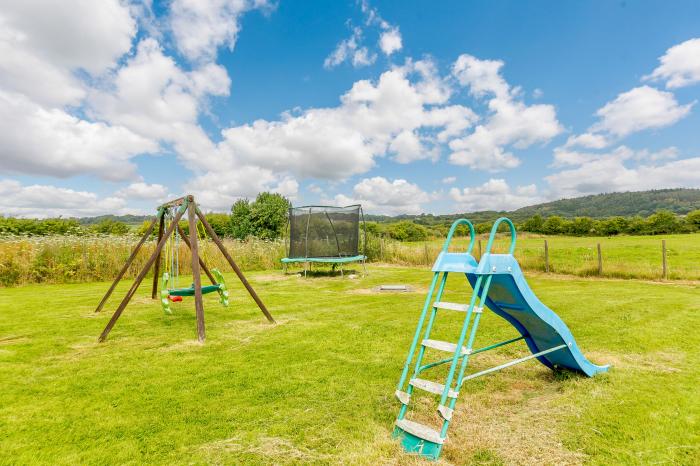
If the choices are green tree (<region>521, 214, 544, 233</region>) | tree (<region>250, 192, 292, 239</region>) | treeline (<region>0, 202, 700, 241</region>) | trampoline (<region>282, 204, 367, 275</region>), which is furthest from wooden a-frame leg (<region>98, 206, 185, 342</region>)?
green tree (<region>521, 214, 544, 233</region>)

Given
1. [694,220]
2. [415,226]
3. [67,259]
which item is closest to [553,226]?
[694,220]

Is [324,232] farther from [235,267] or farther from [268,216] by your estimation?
[268,216]

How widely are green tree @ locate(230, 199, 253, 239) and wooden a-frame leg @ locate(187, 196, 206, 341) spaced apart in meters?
36.5

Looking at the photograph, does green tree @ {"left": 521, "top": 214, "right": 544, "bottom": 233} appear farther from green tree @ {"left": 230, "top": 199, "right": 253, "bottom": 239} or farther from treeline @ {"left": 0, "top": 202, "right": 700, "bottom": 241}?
green tree @ {"left": 230, "top": 199, "right": 253, "bottom": 239}

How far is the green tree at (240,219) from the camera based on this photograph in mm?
41438

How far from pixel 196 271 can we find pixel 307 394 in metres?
2.77

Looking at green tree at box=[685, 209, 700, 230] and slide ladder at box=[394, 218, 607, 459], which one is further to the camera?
green tree at box=[685, 209, 700, 230]

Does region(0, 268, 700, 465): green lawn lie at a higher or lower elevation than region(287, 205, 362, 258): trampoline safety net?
lower

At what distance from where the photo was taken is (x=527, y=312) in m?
3.26

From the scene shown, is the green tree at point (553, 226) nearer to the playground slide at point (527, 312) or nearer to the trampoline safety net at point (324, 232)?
the trampoline safety net at point (324, 232)

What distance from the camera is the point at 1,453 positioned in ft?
8.12

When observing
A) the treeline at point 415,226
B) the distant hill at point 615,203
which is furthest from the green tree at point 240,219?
the distant hill at point 615,203

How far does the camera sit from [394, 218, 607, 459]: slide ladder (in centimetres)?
247

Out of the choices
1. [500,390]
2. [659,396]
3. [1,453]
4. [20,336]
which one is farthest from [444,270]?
[20,336]
